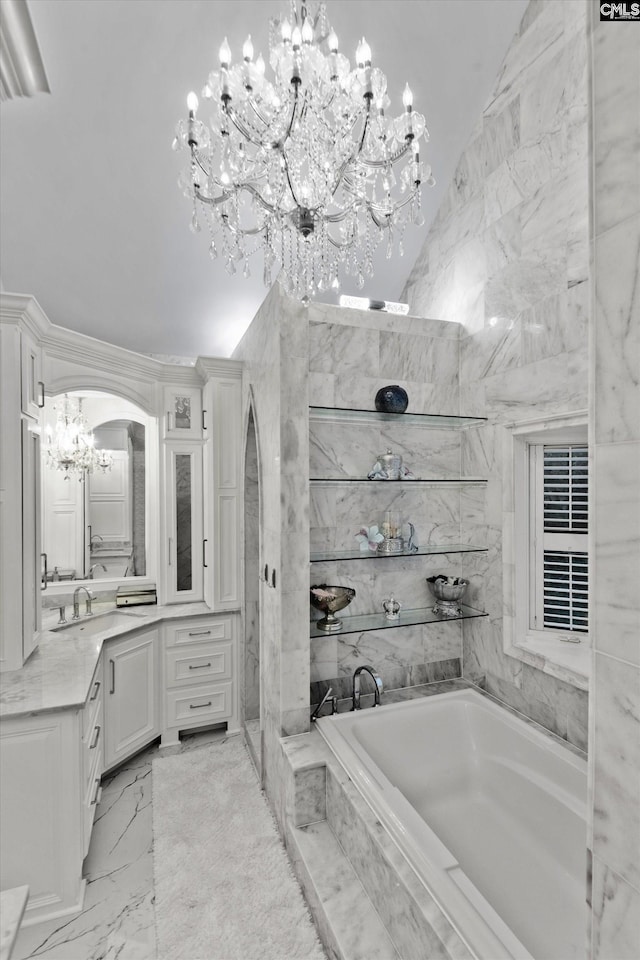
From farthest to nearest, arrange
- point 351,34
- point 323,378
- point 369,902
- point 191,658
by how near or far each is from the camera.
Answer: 1. point 191,658
2. point 323,378
3. point 351,34
4. point 369,902

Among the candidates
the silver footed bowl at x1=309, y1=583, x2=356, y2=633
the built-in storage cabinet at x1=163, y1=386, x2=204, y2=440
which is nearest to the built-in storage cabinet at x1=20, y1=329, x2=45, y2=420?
the built-in storage cabinet at x1=163, y1=386, x2=204, y2=440

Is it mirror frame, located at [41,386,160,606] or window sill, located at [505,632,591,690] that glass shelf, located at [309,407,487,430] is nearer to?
window sill, located at [505,632,591,690]

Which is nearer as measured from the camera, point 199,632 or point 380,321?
point 380,321

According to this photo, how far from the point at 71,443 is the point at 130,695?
5.47 ft

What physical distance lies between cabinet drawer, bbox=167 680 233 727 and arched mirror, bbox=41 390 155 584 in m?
0.91

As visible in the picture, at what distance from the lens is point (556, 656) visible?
2.21 metres

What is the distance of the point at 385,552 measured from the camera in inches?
99.5

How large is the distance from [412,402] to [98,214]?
6.95ft

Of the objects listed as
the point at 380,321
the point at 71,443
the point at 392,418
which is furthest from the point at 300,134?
the point at 71,443

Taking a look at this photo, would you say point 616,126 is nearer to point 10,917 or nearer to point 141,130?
point 10,917

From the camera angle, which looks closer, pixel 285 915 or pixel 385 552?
pixel 285 915

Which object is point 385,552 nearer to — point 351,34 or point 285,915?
point 285,915

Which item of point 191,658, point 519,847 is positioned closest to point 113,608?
point 191,658

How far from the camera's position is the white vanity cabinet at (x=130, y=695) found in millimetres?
2654
